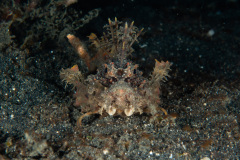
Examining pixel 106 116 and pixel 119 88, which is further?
pixel 106 116

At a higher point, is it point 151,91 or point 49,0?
point 49,0

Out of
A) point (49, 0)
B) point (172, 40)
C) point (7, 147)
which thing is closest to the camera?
point (7, 147)

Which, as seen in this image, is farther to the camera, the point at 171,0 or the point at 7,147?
the point at 171,0

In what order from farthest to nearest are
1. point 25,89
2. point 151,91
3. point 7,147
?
point 25,89, point 151,91, point 7,147

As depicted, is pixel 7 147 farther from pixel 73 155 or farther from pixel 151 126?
A: pixel 151 126

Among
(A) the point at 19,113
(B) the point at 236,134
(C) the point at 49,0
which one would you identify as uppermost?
(C) the point at 49,0

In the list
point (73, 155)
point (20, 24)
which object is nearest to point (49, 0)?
point (20, 24)

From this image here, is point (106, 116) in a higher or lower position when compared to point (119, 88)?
lower

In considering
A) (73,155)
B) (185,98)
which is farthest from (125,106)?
(185,98)
